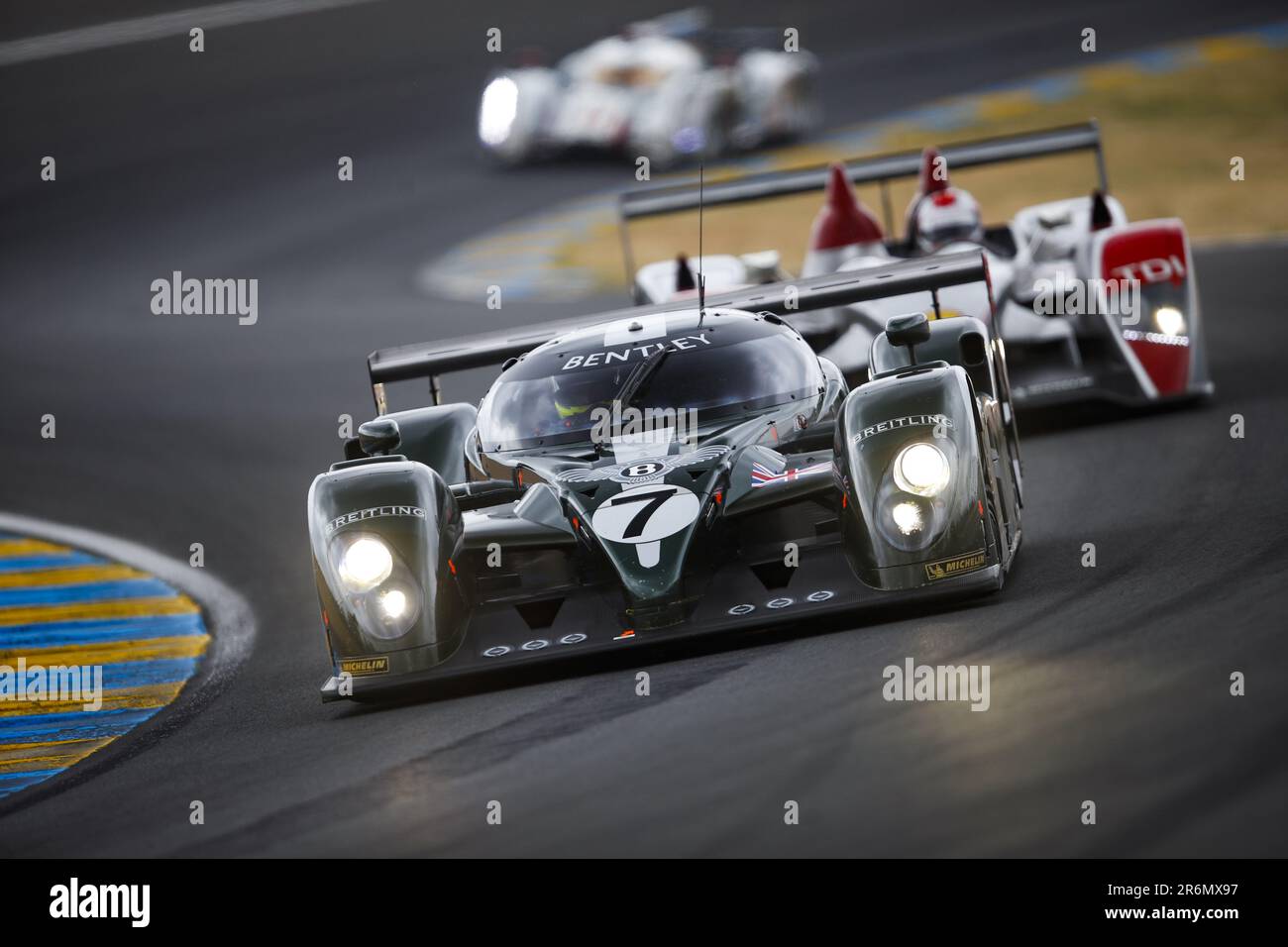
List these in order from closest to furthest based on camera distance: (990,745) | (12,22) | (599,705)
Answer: (990,745) → (599,705) → (12,22)

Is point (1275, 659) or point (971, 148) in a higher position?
point (971, 148)

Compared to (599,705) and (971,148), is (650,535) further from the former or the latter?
(971,148)

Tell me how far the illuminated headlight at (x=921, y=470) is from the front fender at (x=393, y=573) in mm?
1744

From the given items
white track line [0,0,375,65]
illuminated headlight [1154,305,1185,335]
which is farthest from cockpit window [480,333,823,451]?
white track line [0,0,375,65]

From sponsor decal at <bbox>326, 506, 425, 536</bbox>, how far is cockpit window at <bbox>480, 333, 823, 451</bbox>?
3.04 feet

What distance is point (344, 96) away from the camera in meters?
33.7

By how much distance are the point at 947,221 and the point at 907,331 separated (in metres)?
5.27

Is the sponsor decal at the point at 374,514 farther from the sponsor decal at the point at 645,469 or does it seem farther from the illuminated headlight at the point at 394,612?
the sponsor decal at the point at 645,469

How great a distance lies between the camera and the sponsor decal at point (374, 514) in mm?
7309

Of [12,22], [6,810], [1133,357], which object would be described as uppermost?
[12,22]

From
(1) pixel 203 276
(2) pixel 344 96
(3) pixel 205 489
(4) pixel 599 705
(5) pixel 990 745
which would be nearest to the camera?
(5) pixel 990 745

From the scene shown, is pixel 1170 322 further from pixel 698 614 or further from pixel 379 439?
pixel 698 614

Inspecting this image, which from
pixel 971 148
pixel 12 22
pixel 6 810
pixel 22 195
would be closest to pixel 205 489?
pixel 971 148

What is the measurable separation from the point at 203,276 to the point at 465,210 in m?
4.23
